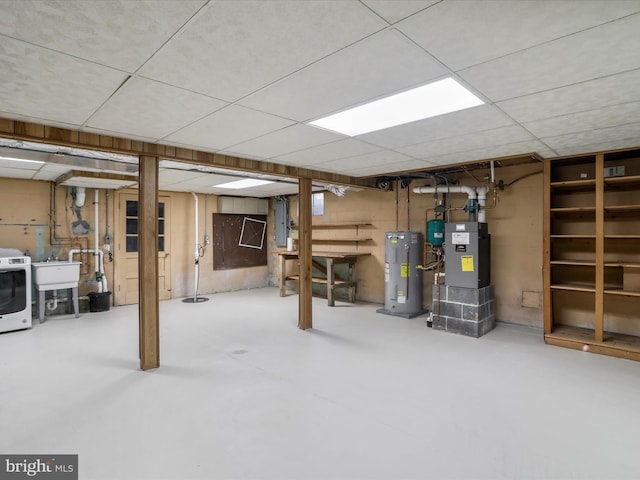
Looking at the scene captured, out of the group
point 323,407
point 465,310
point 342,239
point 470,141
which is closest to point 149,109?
point 323,407

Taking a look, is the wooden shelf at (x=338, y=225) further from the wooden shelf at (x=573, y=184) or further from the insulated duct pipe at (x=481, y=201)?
the wooden shelf at (x=573, y=184)

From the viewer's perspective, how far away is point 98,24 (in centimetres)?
141

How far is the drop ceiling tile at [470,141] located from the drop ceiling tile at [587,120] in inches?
5.0

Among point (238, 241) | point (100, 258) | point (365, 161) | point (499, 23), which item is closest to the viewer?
point (499, 23)

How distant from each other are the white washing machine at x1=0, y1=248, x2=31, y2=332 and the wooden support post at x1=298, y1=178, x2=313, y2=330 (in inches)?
143

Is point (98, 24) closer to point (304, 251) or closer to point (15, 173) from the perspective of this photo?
point (304, 251)

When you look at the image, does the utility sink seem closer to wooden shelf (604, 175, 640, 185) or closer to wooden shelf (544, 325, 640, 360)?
wooden shelf (544, 325, 640, 360)

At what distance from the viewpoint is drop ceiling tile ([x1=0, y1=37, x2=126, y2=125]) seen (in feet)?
5.46

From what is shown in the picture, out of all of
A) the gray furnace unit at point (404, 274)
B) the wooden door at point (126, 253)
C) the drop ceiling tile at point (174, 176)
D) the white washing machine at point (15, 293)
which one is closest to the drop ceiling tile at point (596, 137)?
the gray furnace unit at point (404, 274)

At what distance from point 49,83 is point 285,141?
1750 millimetres

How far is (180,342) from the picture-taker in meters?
4.18

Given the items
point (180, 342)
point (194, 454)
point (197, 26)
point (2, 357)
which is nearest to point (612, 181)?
point (197, 26)

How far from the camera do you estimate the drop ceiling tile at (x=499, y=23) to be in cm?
133

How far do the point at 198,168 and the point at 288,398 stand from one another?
10.4ft
